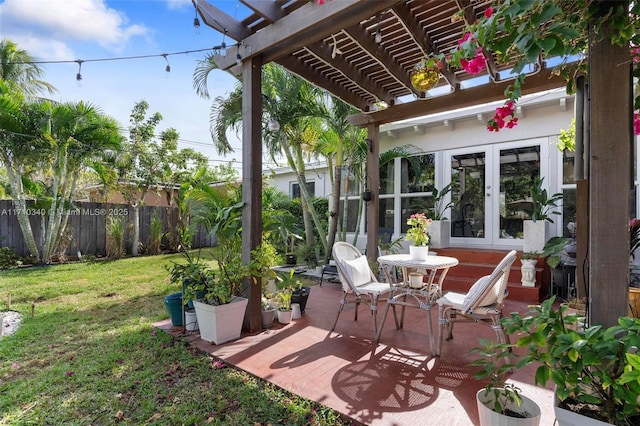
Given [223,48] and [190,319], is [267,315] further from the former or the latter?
[223,48]

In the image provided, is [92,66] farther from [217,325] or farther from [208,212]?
[217,325]

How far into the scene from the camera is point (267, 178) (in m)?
11.3

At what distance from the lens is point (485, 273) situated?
5.40 meters

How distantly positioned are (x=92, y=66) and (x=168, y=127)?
718 centimetres

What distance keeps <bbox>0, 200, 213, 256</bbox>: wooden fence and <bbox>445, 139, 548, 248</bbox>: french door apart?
552 centimetres

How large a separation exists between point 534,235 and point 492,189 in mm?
1255

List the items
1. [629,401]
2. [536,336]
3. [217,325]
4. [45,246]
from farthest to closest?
[45,246] → [217,325] → [536,336] → [629,401]

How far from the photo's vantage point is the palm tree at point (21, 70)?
31.8ft

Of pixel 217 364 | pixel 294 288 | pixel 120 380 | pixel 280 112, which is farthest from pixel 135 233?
pixel 217 364

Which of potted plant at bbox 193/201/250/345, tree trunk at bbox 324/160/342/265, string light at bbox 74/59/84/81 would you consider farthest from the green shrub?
tree trunk at bbox 324/160/342/265

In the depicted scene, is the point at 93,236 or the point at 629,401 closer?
the point at 629,401

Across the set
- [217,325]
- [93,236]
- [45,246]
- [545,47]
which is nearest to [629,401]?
[545,47]

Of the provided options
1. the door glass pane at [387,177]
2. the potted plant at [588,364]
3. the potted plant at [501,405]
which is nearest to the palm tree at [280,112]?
the door glass pane at [387,177]

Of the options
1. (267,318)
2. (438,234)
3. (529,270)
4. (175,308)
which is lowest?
(267,318)
